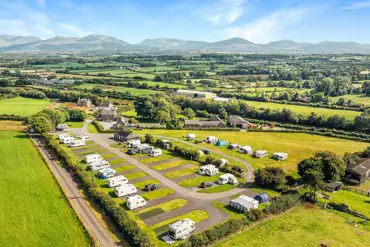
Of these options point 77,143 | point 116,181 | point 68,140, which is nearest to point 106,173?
point 116,181

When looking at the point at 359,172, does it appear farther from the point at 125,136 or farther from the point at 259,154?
the point at 125,136

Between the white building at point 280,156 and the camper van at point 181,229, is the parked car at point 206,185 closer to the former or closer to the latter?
the camper van at point 181,229

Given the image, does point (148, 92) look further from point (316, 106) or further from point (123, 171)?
point (123, 171)

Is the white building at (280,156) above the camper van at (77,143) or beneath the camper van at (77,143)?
beneath

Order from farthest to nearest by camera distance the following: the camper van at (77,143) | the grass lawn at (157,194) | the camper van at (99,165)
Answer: the camper van at (77,143)
the camper van at (99,165)
the grass lawn at (157,194)

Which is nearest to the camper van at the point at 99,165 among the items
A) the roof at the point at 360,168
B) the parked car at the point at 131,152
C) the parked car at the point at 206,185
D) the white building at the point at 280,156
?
the parked car at the point at 131,152

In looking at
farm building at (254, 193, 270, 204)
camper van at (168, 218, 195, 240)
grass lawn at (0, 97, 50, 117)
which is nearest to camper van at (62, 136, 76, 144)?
grass lawn at (0, 97, 50, 117)

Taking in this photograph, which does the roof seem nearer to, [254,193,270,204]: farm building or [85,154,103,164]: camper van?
[254,193,270,204]: farm building
